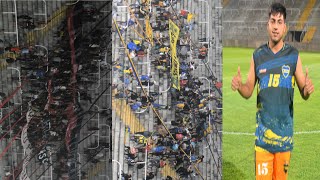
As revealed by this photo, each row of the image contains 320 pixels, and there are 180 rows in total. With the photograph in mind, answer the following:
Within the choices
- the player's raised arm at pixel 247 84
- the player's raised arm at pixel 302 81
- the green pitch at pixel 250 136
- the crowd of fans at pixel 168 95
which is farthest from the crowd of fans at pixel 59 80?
the player's raised arm at pixel 302 81

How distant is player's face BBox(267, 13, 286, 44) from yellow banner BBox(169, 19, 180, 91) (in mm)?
427

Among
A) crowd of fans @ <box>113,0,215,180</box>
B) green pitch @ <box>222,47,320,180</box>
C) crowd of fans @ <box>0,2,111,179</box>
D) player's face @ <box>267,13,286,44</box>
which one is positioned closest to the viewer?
player's face @ <box>267,13,286,44</box>

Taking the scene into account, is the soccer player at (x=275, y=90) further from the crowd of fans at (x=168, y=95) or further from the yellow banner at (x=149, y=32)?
the yellow banner at (x=149, y=32)

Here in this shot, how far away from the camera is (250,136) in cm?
326

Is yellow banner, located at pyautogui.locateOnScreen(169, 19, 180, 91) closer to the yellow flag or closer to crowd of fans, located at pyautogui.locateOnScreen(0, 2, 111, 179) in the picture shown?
the yellow flag

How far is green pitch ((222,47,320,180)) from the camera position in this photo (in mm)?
2654

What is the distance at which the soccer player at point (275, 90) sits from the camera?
189 centimetres

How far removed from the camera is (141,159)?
2014 mm

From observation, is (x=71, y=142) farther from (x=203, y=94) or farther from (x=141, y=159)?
(x=203, y=94)

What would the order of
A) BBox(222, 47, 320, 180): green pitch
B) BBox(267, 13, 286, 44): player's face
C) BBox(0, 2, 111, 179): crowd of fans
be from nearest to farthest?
BBox(267, 13, 286, 44): player's face, BBox(0, 2, 111, 179): crowd of fans, BBox(222, 47, 320, 180): green pitch

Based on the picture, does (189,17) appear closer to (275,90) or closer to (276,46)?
(276,46)

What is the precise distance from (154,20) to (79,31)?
40cm

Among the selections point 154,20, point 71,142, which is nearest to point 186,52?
point 154,20

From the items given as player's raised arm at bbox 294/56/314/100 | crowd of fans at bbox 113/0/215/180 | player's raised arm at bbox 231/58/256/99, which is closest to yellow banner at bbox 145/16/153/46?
crowd of fans at bbox 113/0/215/180
